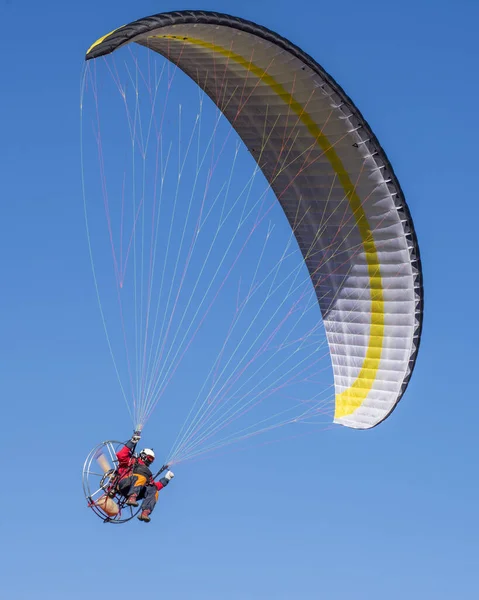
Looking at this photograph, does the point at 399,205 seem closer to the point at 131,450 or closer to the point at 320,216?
the point at 320,216

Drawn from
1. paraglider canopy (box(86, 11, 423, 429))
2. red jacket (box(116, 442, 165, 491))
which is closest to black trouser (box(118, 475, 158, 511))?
red jacket (box(116, 442, 165, 491))

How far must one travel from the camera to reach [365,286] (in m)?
25.7

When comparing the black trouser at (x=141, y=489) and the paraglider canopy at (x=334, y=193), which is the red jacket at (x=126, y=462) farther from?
the paraglider canopy at (x=334, y=193)

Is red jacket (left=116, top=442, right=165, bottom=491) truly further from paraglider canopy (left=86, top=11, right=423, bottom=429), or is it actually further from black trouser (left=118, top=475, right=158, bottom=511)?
paraglider canopy (left=86, top=11, right=423, bottom=429)

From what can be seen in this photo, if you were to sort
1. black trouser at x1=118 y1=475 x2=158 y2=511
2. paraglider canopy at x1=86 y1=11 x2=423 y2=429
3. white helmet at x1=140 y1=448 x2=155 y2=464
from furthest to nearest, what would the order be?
paraglider canopy at x1=86 y1=11 x2=423 y2=429 < white helmet at x1=140 y1=448 x2=155 y2=464 < black trouser at x1=118 y1=475 x2=158 y2=511

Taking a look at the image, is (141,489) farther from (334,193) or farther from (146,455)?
(334,193)

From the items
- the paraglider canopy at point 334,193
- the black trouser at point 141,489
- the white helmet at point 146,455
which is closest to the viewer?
the black trouser at point 141,489

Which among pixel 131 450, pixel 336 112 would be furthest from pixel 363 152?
pixel 131 450

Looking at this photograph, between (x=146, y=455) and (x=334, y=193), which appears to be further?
(x=334, y=193)

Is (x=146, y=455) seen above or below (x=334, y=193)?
below

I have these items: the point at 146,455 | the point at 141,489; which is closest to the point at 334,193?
the point at 146,455

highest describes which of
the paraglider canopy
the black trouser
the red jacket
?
the paraglider canopy

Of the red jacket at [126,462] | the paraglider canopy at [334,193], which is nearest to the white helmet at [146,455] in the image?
the red jacket at [126,462]

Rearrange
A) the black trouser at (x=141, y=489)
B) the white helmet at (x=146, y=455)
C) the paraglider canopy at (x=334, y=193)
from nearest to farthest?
the black trouser at (x=141, y=489) < the white helmet at (x=146, y=455) < the paraglider canopy at (x=334, y=193)
